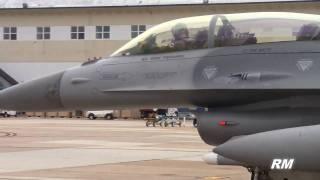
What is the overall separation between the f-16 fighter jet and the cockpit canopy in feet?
0.05

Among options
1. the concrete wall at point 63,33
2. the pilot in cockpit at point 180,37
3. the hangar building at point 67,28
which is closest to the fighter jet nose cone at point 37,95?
the pilot in cockpit at point 180,37

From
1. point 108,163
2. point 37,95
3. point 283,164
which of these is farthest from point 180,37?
point 108,163

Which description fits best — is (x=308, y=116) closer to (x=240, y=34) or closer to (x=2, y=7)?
(x=240, y=34)

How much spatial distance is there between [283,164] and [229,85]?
59.9 inches

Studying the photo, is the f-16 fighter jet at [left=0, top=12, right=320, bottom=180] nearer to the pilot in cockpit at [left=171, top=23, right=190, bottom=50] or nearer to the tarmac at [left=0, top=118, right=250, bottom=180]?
the pilot in cockpit at [left=171, top=23, right=190, bottom=50]

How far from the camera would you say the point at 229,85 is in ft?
27.0

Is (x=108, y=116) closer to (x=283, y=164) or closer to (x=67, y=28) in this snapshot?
(x=67, y=28)

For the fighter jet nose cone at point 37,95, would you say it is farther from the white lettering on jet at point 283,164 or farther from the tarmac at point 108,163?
the white lettering on jet at point 283,164

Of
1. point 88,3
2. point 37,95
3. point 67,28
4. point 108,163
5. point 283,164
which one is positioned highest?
point 88,3

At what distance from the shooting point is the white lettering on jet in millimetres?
7188

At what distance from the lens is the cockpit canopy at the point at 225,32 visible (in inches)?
335

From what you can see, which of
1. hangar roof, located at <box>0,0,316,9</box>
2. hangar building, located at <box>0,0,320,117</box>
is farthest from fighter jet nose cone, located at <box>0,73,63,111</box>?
hangar building, located at <box>0,0,320,117</box>

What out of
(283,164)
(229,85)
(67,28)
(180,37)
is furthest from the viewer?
(67,28)

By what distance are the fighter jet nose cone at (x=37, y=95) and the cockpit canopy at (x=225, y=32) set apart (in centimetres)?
116
